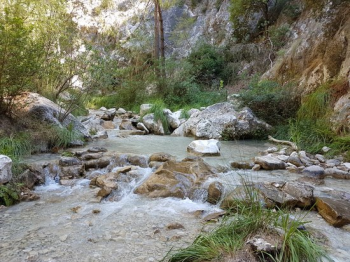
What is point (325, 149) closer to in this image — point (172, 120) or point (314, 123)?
point (314, 123)

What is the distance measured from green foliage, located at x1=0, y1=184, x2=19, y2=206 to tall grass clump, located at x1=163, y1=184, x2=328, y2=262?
2.39 meters

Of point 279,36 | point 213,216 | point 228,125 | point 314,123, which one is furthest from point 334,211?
point 279,36

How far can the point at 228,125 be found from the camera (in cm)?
811

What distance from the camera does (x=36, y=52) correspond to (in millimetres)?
5688

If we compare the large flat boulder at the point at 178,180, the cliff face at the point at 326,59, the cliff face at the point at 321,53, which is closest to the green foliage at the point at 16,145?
the large flat boulder at the point at 178,180

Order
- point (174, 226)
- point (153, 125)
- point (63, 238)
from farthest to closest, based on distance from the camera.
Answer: point (153, 125) → point (174, 226) → point (63, 238)

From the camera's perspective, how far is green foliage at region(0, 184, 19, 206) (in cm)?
373

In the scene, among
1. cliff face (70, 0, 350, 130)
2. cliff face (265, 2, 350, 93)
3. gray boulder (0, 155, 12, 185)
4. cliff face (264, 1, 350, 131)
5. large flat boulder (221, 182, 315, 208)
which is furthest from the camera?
cliff face (70, 0, 350, 130)

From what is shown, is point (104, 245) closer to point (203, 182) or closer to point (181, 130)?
point (203, 182)

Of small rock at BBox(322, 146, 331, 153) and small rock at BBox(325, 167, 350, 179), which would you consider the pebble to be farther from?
small rock at BBox(322, 146, 331, 153)

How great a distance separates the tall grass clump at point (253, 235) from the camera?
2.05m

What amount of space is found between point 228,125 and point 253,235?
19.7 feet

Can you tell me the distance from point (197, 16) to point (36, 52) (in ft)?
49.3

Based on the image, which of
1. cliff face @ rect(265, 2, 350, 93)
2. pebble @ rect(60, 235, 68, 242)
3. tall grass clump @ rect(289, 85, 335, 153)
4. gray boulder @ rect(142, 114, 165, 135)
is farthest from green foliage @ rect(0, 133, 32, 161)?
cliff face @ rect(265, 2, 350, 93)
